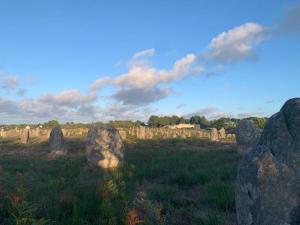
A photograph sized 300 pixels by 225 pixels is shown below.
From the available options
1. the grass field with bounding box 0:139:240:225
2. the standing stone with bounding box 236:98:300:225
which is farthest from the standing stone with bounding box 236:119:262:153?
the standing stone with bounding box 236:98:300:225

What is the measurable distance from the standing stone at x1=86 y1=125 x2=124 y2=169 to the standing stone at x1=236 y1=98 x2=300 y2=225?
12.9 meters

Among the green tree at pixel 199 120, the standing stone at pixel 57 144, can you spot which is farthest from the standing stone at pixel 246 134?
the green tree at pixel 199 120

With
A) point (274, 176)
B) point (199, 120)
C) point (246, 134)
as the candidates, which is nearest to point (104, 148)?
point (246, 134)

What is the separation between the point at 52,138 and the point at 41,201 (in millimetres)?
18937

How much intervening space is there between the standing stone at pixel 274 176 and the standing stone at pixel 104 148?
42.5 ft

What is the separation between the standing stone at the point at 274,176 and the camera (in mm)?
6055

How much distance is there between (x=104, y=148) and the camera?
19.8m

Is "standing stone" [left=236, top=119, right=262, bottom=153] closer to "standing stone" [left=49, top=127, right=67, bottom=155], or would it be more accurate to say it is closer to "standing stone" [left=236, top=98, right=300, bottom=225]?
"standing stone" [left=49, top=127, right=67, bottom=155]

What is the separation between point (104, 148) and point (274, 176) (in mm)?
14255

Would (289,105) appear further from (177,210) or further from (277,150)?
(177,210)

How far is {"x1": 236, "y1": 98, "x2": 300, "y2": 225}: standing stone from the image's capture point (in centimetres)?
605

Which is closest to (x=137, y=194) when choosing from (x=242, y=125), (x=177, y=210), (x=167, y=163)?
(x=177, y=210)

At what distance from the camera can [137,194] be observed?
1144 centimetres

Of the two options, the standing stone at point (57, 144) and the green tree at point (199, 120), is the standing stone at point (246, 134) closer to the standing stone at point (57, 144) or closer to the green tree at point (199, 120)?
the standing stone at point (57, 144)
